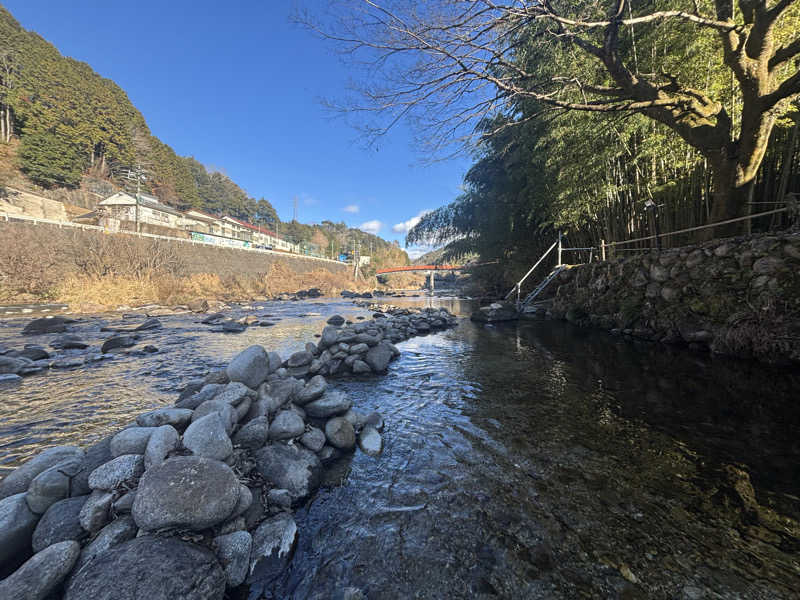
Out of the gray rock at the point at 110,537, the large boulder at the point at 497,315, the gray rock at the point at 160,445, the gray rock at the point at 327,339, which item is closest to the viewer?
the gray rock at the point at 110,537

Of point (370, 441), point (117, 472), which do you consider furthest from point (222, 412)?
point (370, 441)

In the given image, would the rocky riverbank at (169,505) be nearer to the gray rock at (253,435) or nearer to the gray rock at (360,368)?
the gray rock at (253,435)

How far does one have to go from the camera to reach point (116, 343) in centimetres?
673

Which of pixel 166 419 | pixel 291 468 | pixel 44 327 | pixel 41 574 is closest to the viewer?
pixel 41 574

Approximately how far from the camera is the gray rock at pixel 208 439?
194 cm

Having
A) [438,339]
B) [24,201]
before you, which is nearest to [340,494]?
[438,339]

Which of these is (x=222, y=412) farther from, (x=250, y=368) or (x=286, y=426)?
(x=250, y=368)

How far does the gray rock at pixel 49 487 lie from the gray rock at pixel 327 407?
1648 mm

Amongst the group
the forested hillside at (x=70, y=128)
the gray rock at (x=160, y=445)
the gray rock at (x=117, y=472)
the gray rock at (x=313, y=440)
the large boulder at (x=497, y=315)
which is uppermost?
the forested hillside at (x=70, y=128)

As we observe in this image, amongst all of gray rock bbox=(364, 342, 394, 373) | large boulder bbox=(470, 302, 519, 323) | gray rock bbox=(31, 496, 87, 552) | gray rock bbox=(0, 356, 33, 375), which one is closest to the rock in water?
gray rock bbox=(31, 496, 87, 552)

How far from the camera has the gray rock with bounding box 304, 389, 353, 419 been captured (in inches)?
115

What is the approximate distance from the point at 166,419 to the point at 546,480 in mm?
3016

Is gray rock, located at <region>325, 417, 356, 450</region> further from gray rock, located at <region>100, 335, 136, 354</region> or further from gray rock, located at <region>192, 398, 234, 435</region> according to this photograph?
gray rock, located at <region>100, 335, 136, 354</region>

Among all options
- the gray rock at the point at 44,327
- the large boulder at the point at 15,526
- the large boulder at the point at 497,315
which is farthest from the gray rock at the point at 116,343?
the large boulder at the point at 497,315
